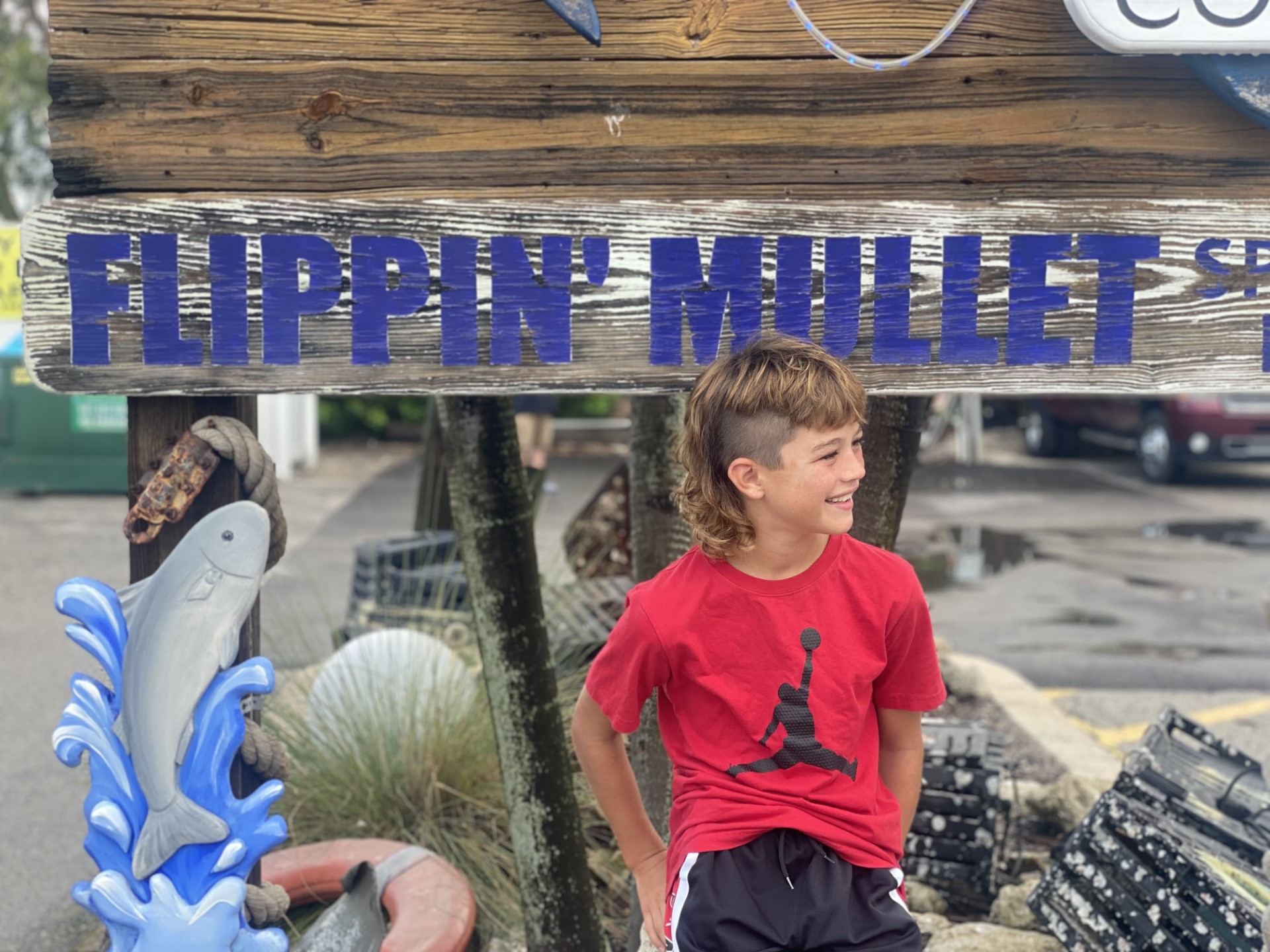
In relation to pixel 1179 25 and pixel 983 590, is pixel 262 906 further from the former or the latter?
pixel 983 590

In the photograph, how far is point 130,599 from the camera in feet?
7.61

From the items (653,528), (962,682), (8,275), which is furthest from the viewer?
(8,275)

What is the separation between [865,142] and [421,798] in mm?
2247

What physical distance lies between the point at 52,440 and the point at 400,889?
912cm

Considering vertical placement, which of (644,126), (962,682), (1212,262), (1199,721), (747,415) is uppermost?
(644,126)

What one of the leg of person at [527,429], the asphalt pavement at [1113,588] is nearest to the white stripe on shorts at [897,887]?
the asphalt pavement at [1113,588]

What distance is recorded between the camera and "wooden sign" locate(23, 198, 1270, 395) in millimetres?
2322

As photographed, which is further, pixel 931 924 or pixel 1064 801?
pixel 1064 801

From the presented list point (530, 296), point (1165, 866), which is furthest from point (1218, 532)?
point (530, 296)

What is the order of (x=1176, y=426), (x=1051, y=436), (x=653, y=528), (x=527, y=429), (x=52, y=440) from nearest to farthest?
(x=653, y=528), (x=527, y=429), (x=52, y=440), (x=1176, y=426), (x=1051, y=436)

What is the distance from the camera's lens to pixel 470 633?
471cm

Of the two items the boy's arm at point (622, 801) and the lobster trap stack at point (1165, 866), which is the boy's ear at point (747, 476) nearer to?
the boy's arm at point (622, 801)

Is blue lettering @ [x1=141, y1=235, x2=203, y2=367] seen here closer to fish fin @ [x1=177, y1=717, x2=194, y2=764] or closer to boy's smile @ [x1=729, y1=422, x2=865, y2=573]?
fish fin @ [x1=177, y1=717, x2=194, y2=764]

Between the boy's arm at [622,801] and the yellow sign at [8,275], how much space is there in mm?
11299
